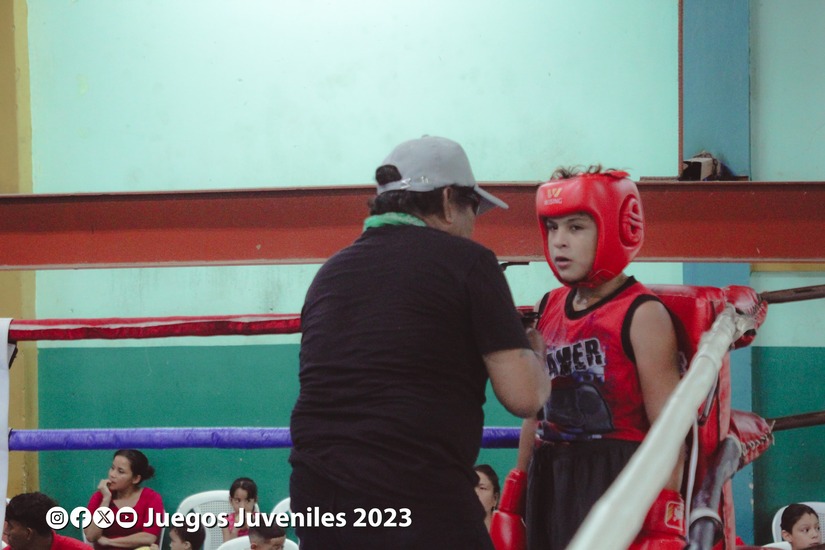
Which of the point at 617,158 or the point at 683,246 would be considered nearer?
the point at 683,246

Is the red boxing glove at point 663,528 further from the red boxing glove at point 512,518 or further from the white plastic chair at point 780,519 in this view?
the white plastic chair at point 780,519

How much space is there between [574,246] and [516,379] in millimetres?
511

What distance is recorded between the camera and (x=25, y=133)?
16.0 ft

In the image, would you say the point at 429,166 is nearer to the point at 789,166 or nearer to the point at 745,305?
the point at 745,305

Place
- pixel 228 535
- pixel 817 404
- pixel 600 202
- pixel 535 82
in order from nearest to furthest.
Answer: pixel 600 202 < pixel 228 535 < pixel 817 404 < pixel 535 82

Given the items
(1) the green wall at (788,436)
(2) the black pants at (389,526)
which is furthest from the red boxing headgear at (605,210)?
(1) the green wall at (788,436)

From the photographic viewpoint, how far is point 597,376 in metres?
1.66

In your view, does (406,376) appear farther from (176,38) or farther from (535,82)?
(176,38)

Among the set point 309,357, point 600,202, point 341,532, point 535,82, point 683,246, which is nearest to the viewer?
point 341,532

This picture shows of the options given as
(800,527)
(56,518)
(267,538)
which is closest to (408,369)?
(56,518)

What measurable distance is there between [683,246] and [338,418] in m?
1.51

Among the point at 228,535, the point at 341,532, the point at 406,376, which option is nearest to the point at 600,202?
the point at 406,376

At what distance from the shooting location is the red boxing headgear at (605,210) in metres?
1.72

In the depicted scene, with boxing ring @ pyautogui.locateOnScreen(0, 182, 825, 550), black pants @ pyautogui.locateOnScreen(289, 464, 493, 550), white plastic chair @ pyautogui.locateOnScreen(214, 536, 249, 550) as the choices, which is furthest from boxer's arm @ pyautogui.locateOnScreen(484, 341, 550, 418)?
white plastic chair @ pyautogui.locateOnScreen(214, 536, 249, 550)
